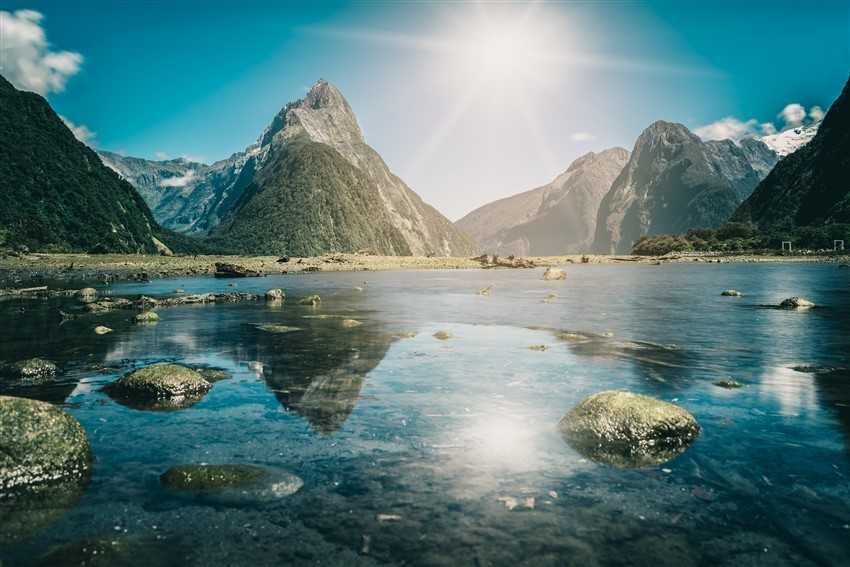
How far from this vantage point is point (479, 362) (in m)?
20.0

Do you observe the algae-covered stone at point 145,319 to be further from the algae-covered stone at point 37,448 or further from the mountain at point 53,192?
the mountain at point 53,192

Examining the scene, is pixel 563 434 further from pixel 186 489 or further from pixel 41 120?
pixel 41 120

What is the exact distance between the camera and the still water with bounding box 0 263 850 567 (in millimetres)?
7328

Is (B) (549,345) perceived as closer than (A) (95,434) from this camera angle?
No

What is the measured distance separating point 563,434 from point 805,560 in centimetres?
518

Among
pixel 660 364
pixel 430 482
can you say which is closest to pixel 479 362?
pixel 660 364

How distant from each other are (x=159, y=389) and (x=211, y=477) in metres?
6.75

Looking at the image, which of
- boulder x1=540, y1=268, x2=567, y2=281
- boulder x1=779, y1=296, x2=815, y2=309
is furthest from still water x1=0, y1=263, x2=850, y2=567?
boulder x1=540, y1=268, x2=567, y2=281

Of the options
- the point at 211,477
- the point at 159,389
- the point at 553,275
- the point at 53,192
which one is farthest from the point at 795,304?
the point at 53,192

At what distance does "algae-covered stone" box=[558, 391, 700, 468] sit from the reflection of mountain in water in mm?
5718

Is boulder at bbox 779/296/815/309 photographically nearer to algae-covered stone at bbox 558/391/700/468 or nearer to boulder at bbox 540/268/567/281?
algae-covered stone at bbox 558/391/700/468

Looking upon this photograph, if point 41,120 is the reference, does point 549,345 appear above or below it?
below

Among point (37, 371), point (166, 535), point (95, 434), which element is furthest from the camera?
point (37, 371)

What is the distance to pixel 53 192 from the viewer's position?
15612 cm
